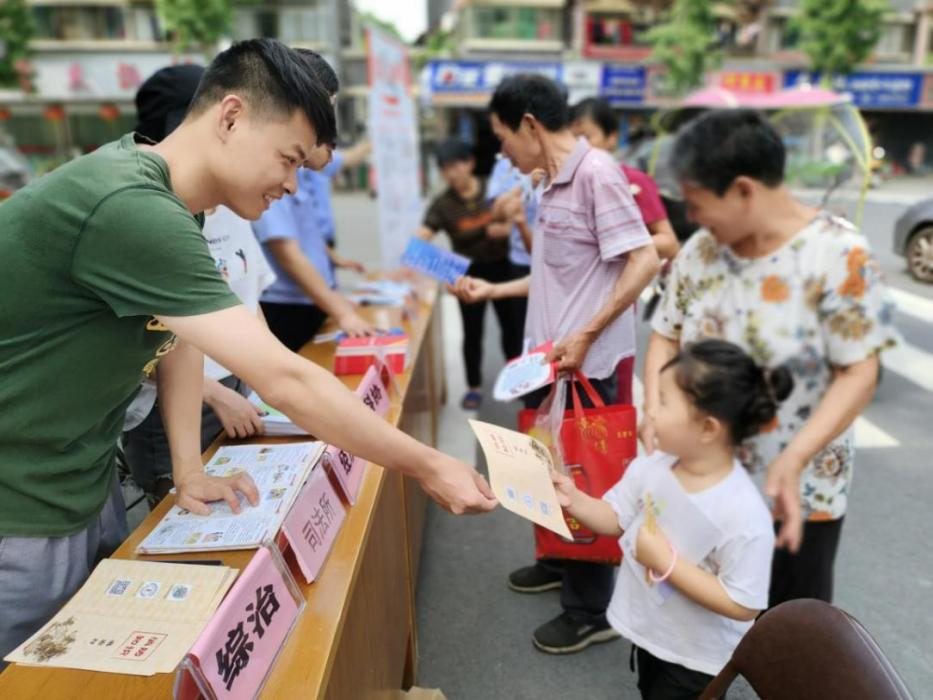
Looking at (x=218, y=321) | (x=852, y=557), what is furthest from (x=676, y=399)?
(x=852, y=557)

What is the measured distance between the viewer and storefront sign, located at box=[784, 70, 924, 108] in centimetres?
2227

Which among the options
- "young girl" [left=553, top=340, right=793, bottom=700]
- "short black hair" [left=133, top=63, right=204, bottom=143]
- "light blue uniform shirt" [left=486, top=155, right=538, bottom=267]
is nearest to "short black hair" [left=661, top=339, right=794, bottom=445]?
"young girl" [left=553, top=340, right=793, bottom=700]

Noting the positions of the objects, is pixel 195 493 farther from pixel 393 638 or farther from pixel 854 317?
pixel 854 317

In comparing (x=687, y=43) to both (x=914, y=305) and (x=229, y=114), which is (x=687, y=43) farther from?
(x=229, y=114)

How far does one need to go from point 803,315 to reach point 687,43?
71.8 ft

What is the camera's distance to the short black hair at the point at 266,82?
1.16 meters

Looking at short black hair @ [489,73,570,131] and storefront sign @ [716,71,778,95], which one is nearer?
short black hair @ [489,73,570,131]

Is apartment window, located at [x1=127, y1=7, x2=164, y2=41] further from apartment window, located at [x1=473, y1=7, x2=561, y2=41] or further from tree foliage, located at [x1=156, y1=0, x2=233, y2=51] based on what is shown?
apartment window, located at [x1=473, y1=7, x2=561, y2=41]

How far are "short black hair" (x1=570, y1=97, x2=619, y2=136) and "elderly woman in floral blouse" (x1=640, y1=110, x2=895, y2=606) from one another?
221 cm

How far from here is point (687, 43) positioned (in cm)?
2050

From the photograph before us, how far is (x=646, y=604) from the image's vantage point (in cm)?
159

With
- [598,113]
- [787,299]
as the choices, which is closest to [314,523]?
[787,299]

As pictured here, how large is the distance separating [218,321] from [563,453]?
1.18m

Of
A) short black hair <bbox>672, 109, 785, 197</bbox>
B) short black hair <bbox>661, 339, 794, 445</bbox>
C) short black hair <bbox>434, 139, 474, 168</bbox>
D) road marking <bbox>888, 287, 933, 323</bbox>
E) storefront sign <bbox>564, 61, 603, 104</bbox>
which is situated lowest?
road marking <bbox>888, 287, 933, 323</bbox>
